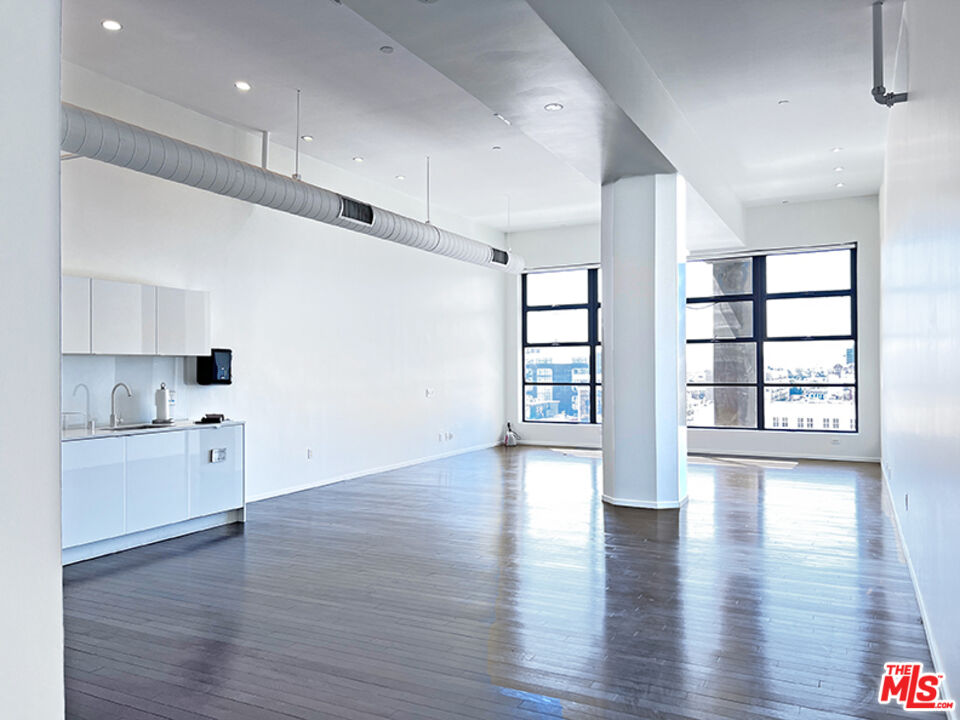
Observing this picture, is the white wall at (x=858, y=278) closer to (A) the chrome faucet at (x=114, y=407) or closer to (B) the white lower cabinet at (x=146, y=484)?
(B) the white lower cabinet at (x=146, y=484)

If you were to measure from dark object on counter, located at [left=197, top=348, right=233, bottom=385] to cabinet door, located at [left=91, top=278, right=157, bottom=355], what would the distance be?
0.66 m

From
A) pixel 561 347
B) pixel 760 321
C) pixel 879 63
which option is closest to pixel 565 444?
pixel 561 347

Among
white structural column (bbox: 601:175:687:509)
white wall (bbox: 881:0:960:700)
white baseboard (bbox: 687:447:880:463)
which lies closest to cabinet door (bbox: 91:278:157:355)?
white structural column (bbox: 601:175:687:509)

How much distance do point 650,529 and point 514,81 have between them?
3.68 m

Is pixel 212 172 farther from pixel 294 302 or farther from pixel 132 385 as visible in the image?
pixel 294 302

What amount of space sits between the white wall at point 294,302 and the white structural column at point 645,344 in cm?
333

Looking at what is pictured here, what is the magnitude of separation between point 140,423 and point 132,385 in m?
0.33

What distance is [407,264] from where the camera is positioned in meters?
10.1

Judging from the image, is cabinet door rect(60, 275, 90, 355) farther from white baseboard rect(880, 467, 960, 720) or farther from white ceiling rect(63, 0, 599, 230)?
white baseboard rect(880, 467, 960, 720)

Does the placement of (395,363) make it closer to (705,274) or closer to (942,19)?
(705,274)

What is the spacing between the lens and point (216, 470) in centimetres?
628

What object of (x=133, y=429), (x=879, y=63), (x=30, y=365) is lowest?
(x=133, y=429)

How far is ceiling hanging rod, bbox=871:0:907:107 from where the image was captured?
173 inches

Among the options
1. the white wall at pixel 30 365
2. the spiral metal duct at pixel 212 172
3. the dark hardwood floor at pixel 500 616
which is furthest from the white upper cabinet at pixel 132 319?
the white wall at pixel 30 365
